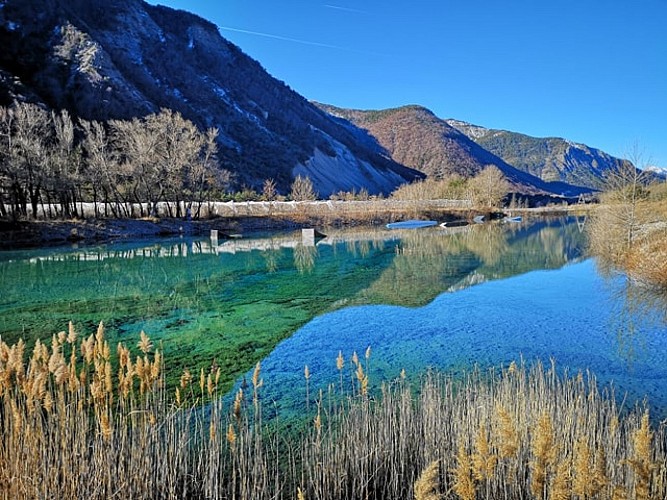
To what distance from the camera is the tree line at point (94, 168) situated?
1267 inches

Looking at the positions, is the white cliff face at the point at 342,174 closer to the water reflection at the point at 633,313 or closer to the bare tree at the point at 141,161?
the bare tree at the point at 141,161

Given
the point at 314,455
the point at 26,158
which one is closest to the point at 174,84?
the point at 26,158

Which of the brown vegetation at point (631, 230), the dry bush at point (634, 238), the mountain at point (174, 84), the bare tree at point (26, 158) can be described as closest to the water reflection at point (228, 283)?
the dry bush at point (634, 238)

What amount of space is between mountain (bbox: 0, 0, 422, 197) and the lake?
47.6m

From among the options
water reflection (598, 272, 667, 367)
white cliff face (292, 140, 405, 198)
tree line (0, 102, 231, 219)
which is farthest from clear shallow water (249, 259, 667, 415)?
white cliff face (292, 140, 405, 198)

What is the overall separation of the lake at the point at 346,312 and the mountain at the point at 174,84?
47.6 meters

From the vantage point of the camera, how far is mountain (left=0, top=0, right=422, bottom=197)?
216ft

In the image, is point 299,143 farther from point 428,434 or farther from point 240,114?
point 428,434

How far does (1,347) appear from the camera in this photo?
3.42 m

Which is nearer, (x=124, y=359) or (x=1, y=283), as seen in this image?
(x=124, y=359)

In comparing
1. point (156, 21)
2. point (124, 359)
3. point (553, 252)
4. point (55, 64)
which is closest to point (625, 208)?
point (553, 252)

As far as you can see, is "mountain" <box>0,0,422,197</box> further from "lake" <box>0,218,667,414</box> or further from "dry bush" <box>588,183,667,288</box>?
"dry bush" <box>588,183,667,288</box>

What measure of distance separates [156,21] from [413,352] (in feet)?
429

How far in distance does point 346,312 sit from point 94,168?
32479mm
